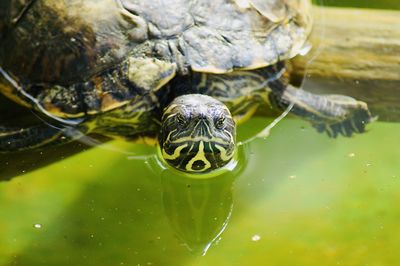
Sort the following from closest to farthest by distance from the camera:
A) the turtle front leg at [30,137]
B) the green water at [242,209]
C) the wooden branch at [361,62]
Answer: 1. the green water at [242,209]
2. the turtle front leg at [30,137]
3. the wooden branch at [361,62]

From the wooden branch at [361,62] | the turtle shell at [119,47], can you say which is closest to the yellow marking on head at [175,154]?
the turtle shell at [119,47]

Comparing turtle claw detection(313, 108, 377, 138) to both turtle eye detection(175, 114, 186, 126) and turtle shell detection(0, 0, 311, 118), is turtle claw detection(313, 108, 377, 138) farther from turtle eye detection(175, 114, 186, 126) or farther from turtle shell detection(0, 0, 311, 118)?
turtle eye detection(175, 114, 186, 126)

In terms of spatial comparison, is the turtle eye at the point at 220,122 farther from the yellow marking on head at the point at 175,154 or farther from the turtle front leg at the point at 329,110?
the turtle front leg at the point at 329,110

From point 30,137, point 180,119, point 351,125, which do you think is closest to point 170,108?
point 180,119

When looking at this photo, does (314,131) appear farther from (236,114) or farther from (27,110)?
(27,110)

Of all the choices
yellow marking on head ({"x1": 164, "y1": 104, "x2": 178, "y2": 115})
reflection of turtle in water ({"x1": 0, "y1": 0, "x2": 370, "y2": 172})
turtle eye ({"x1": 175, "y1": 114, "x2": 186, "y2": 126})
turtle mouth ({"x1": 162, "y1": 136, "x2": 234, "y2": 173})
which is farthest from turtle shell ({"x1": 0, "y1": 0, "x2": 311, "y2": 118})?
turtle mouth ({"x1": 162, "y1": 136, "x2": 234, "y2": 173})

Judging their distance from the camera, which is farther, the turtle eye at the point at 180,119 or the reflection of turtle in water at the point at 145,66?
the reflection of turtle in water at the point at 145,66

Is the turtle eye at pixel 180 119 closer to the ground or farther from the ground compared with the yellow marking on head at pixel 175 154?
farther from the ground
